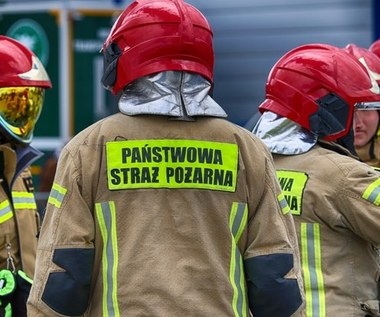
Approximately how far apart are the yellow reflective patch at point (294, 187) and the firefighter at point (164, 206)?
0.77m

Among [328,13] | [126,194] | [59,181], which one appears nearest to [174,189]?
[126,194]

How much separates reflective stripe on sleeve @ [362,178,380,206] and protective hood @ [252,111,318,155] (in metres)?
0.38

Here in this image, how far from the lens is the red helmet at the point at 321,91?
14.2 feet

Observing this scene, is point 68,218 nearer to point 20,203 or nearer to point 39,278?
point 39,278

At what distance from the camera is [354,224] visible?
→ 4066 mm

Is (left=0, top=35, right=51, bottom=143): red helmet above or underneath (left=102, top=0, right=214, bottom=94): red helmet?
underneath

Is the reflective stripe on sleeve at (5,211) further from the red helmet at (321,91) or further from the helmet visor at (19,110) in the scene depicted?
the red helmet at (321,91)

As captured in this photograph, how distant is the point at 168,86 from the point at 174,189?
0.33 m

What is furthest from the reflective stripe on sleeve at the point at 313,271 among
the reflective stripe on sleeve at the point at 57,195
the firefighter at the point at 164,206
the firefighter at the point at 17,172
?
the reflective stripe on sleeve at the point at 57,195

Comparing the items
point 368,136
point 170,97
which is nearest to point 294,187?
point 368,136

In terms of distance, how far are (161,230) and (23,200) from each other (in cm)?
139

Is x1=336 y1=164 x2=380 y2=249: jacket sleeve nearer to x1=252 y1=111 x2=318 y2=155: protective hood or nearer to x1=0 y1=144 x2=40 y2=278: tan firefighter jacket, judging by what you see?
x1=252 y1=111 x2=318 y2=155: protective hood

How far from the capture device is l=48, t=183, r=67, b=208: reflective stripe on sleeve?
3.27m

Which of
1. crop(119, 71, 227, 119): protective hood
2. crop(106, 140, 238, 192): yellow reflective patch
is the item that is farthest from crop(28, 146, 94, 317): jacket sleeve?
crop(119, 71, 227, 119): protective hood
